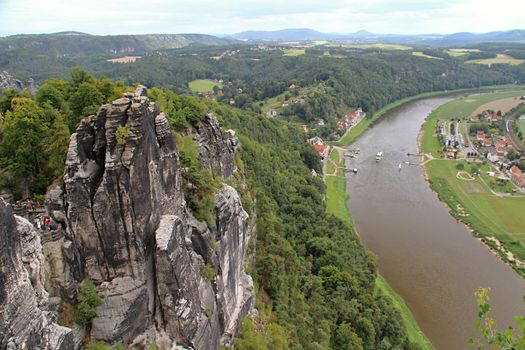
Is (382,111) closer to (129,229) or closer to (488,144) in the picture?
(488,144)

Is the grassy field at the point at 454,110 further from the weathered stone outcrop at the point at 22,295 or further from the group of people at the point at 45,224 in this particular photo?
the weathered stone outcrop at the point at 22,295

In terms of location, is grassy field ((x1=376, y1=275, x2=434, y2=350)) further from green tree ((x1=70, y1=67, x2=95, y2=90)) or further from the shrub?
green tree ((x1=70, y1=67, x2=95, y2=90))

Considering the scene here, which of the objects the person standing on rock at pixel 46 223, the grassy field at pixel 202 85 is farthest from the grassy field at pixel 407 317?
the grassy field at pixel 202 85

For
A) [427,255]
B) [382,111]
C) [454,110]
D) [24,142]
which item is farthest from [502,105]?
[24,142]

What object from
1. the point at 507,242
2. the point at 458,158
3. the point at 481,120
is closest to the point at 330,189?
the point at 507,242

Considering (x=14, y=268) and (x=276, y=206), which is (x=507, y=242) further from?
(x=14, y=268)
